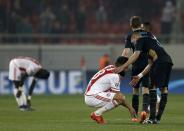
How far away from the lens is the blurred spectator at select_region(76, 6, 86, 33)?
33.8 meters

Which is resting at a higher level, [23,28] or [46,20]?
[46,20]

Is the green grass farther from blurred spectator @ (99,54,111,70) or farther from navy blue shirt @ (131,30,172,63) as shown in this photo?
blurred spectator @ (99,54,111,70)

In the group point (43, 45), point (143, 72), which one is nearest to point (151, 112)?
point (143, 72)

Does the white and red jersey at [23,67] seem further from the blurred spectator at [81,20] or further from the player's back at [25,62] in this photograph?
the blurred spectator at [81,20]

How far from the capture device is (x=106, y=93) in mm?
Answer: 16734

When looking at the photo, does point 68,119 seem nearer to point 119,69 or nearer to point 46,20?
point 119,69

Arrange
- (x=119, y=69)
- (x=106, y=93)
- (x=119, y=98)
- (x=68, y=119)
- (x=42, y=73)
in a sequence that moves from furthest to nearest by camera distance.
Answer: (x=42, y=73), (x=68, y=119), (x=106, y=93), (x=119, y=98), (x=119, y=69)

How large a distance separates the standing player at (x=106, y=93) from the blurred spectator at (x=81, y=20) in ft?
55.8

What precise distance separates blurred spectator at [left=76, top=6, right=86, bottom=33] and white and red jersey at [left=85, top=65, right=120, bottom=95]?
16995 millimetres

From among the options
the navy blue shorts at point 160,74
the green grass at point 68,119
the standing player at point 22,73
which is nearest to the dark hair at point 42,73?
the standing player at point 22,73

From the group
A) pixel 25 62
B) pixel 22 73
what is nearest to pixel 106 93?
pixel 25 62

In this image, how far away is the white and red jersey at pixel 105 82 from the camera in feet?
54.1

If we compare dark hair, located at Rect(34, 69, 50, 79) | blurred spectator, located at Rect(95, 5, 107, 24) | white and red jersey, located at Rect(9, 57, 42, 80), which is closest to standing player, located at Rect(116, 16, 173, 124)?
dark hair, located at Rect(34, 69, 50, 79)

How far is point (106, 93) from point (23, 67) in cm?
796
